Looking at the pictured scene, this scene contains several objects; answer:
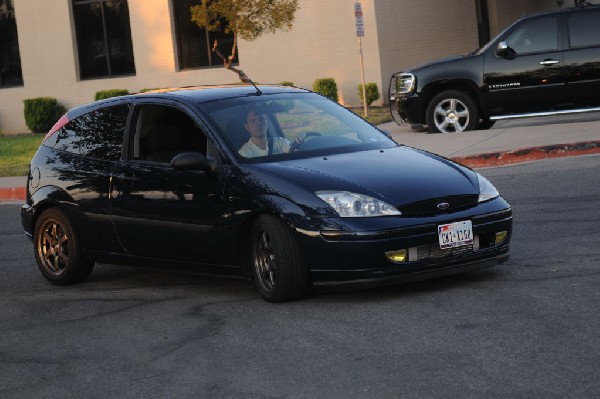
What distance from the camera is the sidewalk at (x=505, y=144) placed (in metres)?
16.4

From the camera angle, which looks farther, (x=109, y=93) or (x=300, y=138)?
(x=109, y=93)

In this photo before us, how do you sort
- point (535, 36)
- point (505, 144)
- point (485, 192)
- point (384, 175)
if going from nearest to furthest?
point (384, 175), point (485, 192), point (505, 144), point (535, 36)

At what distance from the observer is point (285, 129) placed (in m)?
9.19

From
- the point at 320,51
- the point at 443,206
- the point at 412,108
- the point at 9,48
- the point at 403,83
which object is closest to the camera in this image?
the point at 443,206

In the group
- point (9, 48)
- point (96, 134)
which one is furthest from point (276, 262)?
point (9, 48)

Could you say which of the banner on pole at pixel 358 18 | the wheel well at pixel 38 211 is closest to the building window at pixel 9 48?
the banner on pole at pixel 358 18

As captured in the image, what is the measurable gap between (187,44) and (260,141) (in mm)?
24966

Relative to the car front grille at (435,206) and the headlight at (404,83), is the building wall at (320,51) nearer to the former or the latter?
the headlight at (404,83)

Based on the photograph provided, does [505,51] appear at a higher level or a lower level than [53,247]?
higher

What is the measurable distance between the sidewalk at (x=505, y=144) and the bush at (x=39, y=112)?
46.4 ft

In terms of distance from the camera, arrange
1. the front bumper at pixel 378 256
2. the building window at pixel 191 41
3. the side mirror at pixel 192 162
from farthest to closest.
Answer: the building window at pixel 191 41, the side mirror at pixel 192 162, the front bumper at pixel 378 256

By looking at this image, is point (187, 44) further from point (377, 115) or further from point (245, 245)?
point (245, 245)

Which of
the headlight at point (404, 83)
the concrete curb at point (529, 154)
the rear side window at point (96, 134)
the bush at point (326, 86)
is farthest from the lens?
the bush at point (326, 86)

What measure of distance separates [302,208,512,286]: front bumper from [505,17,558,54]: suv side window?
1247 cm
